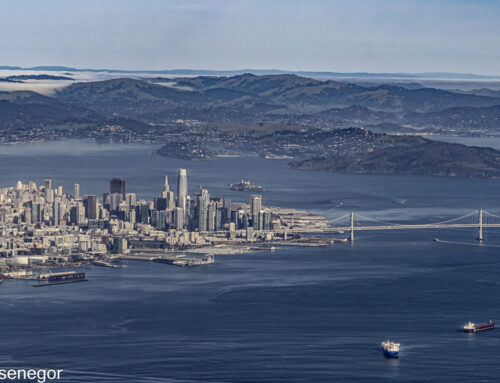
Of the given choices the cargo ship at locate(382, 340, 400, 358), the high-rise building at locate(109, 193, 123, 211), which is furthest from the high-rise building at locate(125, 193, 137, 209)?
the cargo ship at locate(382, 340, 400, 358)

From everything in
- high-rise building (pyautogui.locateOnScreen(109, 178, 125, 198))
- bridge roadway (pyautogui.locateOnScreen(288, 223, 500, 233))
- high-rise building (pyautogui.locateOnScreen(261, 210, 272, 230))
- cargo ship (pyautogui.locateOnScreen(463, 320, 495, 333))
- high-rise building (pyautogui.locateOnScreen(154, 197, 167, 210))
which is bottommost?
cargo ship (pyautogui.locateOnScreen(463, 320, 495, 333))

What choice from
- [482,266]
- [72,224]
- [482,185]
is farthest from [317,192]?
[482,266]

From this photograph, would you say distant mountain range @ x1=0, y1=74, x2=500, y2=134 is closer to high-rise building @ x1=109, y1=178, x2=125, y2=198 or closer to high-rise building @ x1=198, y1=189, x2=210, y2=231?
high-rise building @ x1=109, y1=178, x2=125, y2=198

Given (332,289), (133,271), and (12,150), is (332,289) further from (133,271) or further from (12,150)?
(12,150)

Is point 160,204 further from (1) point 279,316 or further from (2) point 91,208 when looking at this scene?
(1) point 279,316

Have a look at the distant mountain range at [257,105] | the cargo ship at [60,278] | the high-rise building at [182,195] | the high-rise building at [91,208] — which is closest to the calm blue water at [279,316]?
the cargo ship at [60,278]

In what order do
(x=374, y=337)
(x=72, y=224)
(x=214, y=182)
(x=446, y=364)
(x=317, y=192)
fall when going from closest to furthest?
1. (x=446, y=364)
2. (x=374, y=337)
3. (x=72, y=224)
4. (x=317, y=192)
5. (x=214, y=182)
